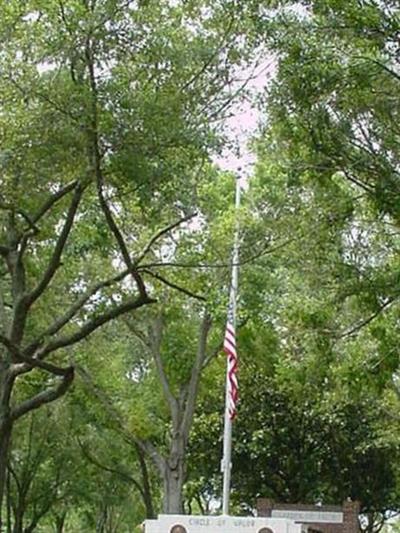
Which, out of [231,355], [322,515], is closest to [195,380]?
A: [322,515]

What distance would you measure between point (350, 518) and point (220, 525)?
1136 centimetres

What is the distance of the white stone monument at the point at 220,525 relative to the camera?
33.3ft

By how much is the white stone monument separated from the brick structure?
32.0 feet

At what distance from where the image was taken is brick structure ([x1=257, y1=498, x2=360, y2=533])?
2053 centimetres

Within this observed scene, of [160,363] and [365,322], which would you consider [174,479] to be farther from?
[365,322]

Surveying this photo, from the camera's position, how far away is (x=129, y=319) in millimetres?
22641

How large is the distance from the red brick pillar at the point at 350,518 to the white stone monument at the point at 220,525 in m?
10.6

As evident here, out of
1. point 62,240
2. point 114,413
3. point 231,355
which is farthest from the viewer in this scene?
point 114,413

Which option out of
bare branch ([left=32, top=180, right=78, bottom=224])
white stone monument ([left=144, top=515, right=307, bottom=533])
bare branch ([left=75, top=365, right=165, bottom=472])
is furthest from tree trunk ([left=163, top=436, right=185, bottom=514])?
white stone monument ([left=144, top=515, right=307, bottom=533])

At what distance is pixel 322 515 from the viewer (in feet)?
68.2

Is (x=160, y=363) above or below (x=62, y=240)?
above

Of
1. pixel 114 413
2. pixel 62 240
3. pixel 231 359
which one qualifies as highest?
pixel 114 413

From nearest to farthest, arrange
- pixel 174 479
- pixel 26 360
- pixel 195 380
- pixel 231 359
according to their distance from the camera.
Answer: pixel 26 360
pixel 231 359
pixel 174 479
pixel 195 380

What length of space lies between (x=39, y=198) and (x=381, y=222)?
177 inches
